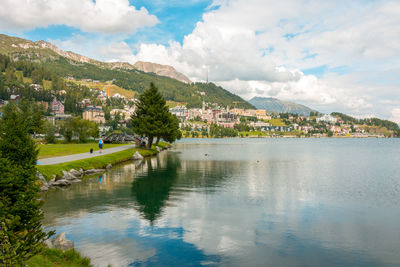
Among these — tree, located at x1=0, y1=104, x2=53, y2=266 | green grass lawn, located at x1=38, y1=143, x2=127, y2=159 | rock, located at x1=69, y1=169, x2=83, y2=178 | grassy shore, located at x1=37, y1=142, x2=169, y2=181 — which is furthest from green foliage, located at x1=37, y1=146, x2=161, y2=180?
tree, located at x1=0, y1=104, x2=53, y2=266

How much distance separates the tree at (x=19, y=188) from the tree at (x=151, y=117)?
61.3 metres

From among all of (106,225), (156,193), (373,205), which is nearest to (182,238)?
(106,225)

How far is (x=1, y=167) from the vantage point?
516 inches

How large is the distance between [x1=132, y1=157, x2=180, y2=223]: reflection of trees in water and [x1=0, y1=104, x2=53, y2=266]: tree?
10167mm

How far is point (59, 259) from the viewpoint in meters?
13.7

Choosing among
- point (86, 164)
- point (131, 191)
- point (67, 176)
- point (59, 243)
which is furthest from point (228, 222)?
point (86, 164)

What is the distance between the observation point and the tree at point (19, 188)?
10422mm

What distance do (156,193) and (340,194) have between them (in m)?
20.4

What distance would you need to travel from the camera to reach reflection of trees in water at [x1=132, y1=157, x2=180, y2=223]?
979 inches

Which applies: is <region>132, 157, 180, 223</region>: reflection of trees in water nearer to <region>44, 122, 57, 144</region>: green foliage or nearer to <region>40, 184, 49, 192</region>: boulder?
<region>40, 184, 49, 192</region>: boulder

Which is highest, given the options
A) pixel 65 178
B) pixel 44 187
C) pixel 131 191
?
pixel 65 178

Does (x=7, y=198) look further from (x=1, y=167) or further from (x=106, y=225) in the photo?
(x=106, y=225)

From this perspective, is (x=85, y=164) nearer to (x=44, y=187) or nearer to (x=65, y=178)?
(x=65, y=178)

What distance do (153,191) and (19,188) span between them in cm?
2013
